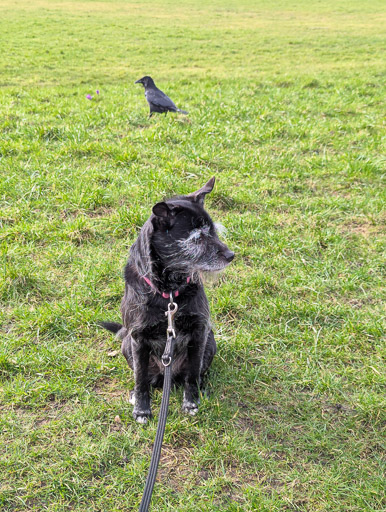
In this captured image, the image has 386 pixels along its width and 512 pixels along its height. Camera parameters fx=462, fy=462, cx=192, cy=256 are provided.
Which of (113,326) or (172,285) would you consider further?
(113,326)

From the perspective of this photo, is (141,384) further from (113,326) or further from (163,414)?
(163,414)

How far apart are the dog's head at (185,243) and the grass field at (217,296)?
1112mm

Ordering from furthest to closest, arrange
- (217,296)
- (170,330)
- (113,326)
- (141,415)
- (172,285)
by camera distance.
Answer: (217,296)
(113,326)
(141,415)
(172,285)
(170,330)

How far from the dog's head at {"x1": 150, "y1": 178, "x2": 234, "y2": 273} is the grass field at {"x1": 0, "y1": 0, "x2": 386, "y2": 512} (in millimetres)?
1112

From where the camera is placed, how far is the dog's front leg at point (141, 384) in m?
3.26

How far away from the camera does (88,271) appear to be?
4.61 metres

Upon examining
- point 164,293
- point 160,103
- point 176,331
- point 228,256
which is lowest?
point 176,331

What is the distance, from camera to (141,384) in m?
3.33

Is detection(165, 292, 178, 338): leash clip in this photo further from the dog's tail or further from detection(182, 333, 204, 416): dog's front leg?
the dog's tail

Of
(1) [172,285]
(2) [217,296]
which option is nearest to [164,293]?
(1) [172,285]

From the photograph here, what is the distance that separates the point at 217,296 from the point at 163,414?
2123mm

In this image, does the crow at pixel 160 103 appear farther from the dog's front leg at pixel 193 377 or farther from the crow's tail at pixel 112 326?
the dog's front leg at pixel 193 377

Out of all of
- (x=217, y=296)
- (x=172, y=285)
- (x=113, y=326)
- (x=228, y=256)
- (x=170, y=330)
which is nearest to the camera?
(x=170, y=330)

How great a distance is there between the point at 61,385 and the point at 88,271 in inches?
54.3
